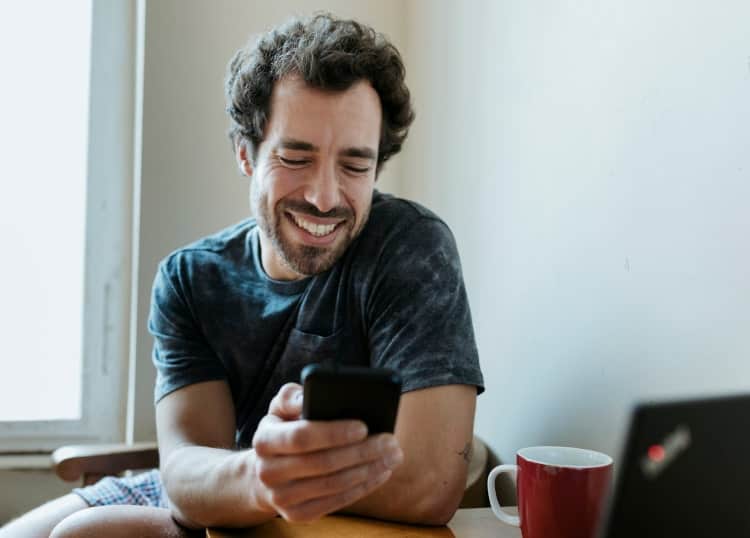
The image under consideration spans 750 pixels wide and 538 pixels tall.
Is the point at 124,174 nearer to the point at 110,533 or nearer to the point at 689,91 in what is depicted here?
the point at 110,533

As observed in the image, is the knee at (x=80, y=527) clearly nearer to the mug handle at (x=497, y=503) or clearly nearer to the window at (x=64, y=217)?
the mug handle at (x=497, y=503)

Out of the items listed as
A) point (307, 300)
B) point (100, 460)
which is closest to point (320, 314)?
point (307, 300)

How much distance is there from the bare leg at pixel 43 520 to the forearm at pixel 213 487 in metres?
0.37

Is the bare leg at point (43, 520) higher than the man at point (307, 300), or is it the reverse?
the man at point (307, 300)

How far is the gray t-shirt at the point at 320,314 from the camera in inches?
40.5

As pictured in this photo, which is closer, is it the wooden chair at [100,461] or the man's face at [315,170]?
the man's face at [315,170]

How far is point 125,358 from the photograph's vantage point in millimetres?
2008

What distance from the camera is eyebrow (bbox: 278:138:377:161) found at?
3.72 ft

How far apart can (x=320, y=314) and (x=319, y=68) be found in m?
0.37

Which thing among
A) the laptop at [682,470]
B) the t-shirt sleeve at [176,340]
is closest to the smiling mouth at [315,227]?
the t-shirt sleeve at [176,340]

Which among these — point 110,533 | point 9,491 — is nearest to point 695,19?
point 110,533

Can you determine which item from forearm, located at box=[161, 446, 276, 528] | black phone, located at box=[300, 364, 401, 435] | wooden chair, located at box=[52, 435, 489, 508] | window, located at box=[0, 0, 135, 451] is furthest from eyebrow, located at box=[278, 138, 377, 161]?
window, located at box=[0, 0, 135, 451]

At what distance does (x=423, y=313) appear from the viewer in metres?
1.04

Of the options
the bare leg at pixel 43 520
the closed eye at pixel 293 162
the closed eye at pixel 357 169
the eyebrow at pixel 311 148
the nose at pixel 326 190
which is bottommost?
the bare leg at pixel 43 520
